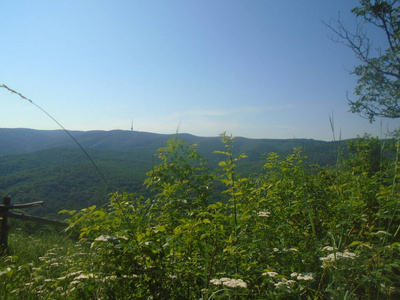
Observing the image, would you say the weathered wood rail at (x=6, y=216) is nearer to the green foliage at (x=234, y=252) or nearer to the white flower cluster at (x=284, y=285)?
the green foliage at (x=234, y=252)

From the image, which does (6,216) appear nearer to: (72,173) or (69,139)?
(72,173)

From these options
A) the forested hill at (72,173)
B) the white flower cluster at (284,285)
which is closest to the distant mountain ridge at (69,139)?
the forested hill at (72,173)

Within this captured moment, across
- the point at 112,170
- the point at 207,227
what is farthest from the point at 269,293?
the point at 112,170

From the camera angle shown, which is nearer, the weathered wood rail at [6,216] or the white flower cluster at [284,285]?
the white flower cluster at [284,285]

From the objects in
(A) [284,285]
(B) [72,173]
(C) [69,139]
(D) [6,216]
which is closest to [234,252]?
(A) [284,285]

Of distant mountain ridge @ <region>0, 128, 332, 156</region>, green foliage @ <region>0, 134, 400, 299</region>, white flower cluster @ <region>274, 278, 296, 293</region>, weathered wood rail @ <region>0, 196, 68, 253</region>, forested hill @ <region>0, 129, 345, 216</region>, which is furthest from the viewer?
distant mountain ridge @ <region>0, 128, 332, 156</region>

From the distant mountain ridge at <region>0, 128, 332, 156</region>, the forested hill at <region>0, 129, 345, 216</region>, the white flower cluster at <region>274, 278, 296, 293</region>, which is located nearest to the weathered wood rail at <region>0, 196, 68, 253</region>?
the forested hill at <region>0, 129, 345, 216</region>

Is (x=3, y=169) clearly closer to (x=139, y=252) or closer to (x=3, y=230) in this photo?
(x=3, y=230)

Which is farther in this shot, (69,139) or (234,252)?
(69,139)

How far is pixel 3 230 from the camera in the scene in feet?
17.0

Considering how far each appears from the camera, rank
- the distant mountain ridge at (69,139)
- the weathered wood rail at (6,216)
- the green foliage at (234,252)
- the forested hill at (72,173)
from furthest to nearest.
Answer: the distant mountain ridge at (69,139), the forested hill at (72,173), the weathered wood rail at (6,216), the green foliage at (234,252)

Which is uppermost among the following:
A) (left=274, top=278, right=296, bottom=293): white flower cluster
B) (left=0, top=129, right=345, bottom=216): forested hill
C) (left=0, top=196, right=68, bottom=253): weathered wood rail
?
(left=274, top=278, right=296, bottom=293): white flower cluster

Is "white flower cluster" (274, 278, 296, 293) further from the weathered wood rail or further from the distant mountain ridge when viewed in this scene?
the distant mountain ridge

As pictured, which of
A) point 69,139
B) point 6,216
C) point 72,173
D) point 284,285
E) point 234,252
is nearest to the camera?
point 284,285
